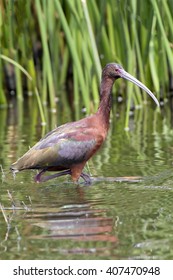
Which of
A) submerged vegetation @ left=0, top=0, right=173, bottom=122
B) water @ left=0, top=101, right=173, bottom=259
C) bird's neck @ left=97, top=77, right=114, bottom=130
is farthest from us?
submerged vegetation @ left=0, top=0, right=173, bottom=122

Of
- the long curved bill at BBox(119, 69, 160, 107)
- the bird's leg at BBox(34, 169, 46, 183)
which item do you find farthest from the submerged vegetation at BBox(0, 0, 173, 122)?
the bird's leg at BBox(34, 169, 46, 183)

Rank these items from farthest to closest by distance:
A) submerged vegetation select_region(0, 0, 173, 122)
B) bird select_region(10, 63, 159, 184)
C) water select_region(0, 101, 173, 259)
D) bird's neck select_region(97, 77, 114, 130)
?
submerged vegetation select_region(0, 0, 173, 122)
bird's neck select_region(97, 77, 114, 130)
bird select_region(10, 63, 159, 184)
water select_region(0, 101, 173, 259)

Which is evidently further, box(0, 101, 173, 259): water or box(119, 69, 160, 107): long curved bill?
box(119, 69, 160, 107): long curved bill

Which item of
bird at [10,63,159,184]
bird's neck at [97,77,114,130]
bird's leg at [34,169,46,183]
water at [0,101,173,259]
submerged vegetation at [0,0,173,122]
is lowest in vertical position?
water at [0,101,173,259]

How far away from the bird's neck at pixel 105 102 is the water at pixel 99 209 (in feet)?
1.70

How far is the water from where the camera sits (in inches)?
235

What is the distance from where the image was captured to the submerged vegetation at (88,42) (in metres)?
10.1

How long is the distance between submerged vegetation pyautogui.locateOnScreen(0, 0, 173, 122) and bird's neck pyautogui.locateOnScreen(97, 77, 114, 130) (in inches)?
51.4

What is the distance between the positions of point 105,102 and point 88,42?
1.87m

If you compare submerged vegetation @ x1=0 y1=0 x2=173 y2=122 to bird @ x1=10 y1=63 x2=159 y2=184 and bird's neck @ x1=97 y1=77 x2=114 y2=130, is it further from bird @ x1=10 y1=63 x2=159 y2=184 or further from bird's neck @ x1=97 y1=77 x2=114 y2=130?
bird @ x1=10 y1=63 x2=159 y2=184

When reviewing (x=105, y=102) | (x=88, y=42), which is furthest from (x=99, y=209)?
(x=88, y=42)
